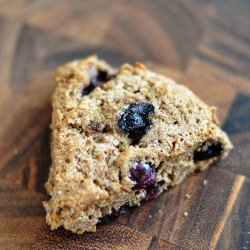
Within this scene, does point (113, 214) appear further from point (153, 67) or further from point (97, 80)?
point (153, 67)

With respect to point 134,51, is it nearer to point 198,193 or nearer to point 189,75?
point 189,75

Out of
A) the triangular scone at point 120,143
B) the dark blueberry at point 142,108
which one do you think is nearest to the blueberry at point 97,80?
the triangular scone at point 120,143

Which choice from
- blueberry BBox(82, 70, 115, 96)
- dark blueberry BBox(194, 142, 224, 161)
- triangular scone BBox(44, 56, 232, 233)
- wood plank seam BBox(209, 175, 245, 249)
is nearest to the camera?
triangular scone BBox(44, 56, 232, 233)

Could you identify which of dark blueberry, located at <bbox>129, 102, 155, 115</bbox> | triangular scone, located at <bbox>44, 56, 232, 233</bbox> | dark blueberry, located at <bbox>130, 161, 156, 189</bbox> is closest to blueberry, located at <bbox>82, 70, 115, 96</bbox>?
triangular scone, located at <bbox>44, 56, 232, 233</bbox>

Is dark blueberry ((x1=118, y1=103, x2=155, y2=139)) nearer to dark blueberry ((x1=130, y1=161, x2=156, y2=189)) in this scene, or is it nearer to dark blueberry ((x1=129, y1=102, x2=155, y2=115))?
dark blueberry ((x1=129, y1=102, x2=155, y2=115))

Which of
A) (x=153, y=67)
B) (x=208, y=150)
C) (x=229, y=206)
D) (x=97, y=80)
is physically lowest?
(x=229, y=206)

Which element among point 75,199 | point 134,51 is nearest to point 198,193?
point 75,199

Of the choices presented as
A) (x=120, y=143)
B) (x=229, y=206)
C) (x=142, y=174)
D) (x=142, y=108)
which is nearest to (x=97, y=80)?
(x=142, y=108)
